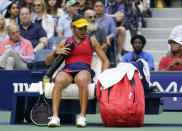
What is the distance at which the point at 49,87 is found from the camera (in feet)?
25.8

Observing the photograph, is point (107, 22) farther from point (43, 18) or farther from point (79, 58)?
point (79, 58)

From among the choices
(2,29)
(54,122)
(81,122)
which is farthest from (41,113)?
(2,29)

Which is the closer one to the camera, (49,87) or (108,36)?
(49,87)

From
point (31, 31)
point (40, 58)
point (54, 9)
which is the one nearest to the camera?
point (40, 58)

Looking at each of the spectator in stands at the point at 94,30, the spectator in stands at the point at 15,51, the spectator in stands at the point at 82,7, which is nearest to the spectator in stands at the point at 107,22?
the spectator in stands at the point at 94,30

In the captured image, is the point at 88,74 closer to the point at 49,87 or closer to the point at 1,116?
the point at 49,87

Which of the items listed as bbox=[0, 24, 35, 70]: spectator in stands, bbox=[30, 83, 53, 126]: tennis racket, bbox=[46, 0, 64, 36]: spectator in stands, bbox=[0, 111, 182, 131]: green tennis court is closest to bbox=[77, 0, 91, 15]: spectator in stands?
bbox=[46, 0, 64, 36]: spectator in stands

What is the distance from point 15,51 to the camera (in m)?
11.1

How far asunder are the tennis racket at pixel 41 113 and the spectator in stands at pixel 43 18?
5.07 metres

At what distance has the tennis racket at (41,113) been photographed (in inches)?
311

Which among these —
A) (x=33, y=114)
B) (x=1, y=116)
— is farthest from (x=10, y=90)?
(x=33, y=114)

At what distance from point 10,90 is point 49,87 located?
110 inches

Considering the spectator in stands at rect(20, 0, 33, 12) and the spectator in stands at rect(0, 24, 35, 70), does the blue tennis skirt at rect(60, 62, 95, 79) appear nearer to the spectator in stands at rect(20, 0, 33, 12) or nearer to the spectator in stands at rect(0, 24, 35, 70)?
the spectator in stands at rect(0, 24, 35, 70)

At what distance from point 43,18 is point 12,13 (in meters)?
0.76
